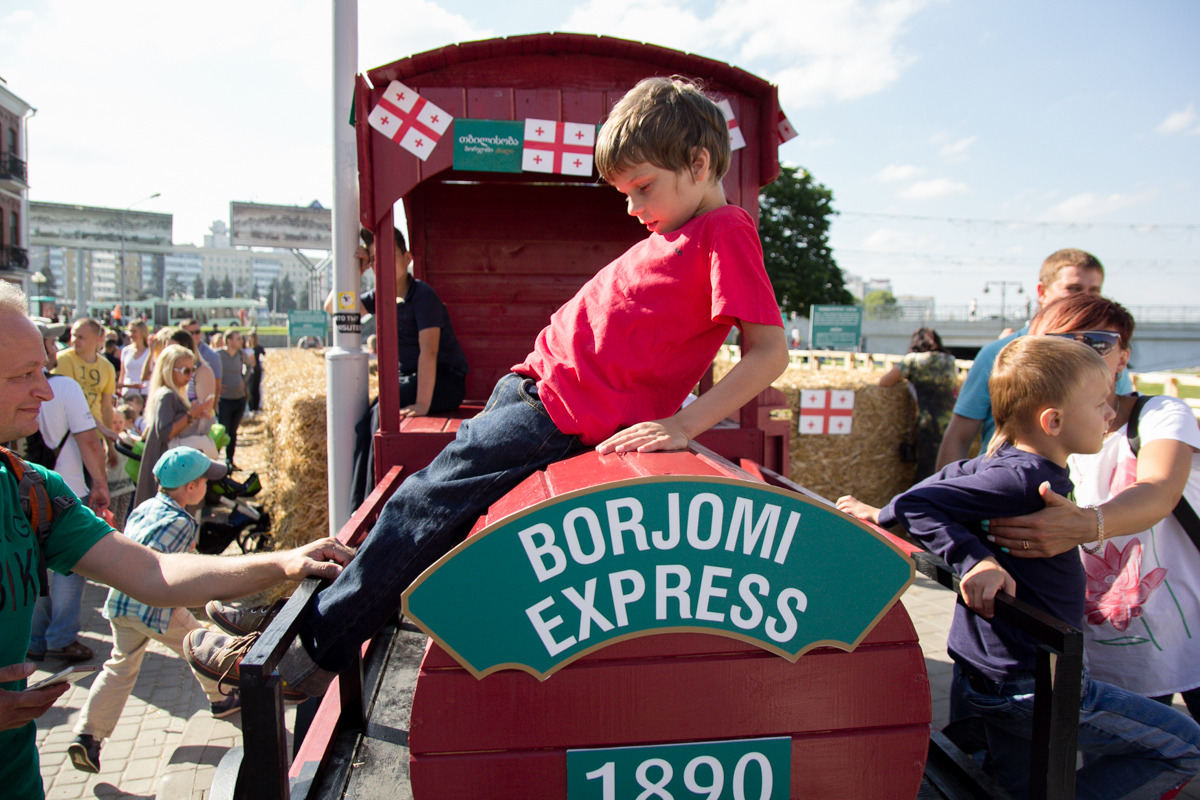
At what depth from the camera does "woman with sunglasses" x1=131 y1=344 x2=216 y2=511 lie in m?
4.89

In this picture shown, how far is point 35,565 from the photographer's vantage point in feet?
5.51

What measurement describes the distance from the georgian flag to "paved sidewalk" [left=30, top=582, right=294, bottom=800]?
13.7 ft

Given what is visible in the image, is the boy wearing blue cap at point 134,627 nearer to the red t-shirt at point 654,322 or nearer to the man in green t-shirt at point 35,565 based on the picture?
the man in green t-shirt at point 35,565

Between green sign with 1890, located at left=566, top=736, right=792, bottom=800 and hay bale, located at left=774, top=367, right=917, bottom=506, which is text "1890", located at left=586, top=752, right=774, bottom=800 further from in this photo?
hay bale, located at left=774, top=367, right=917, bottom=506

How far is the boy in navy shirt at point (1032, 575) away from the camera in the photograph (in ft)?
5.69

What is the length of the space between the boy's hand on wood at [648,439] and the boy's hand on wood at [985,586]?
74cm

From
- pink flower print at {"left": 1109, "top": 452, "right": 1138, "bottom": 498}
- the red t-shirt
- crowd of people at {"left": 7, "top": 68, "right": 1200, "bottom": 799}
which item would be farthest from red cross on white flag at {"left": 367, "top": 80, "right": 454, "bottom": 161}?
pink flower print at {"left": 1109, "top": 452, "right": 1138, "bottom": 498}

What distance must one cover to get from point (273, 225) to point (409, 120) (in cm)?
5333

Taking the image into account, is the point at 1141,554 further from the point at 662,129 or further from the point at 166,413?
the point at 166,413

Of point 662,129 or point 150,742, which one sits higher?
point 662,129

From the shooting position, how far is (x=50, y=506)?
1746 millimetres

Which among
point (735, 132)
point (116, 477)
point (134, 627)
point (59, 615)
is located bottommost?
point (59, 615)

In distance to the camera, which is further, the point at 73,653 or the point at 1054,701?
the point at 73,653

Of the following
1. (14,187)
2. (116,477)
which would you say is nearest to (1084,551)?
(116,477)
